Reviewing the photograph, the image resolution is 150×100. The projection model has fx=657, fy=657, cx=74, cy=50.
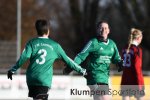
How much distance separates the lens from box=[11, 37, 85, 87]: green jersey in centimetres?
985

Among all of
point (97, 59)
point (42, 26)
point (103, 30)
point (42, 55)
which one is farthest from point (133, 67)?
point (42, 26)

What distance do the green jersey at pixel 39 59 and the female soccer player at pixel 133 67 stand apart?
3050 mm

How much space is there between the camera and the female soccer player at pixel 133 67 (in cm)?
1271

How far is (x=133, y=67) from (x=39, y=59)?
10.8 ft

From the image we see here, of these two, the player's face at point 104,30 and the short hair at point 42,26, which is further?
the player's face at point 104,30

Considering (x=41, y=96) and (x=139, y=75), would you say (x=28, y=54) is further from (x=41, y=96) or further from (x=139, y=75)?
(x=139, y=75)

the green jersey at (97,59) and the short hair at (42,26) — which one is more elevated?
the short hair at (42,26)

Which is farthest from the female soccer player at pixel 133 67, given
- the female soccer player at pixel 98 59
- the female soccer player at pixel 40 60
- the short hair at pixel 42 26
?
the short hair at pixel 42 26

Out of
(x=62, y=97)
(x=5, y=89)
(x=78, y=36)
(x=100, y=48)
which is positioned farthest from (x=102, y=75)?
(x=78, y=36)

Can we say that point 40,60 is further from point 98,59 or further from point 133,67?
point 133,67

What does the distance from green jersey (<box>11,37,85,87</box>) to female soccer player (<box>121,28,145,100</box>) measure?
3.05m

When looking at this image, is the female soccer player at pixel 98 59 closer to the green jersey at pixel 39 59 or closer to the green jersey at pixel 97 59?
the green jersey at pixel 97 59

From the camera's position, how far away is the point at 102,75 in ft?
36.1

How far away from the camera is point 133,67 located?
501 inches
